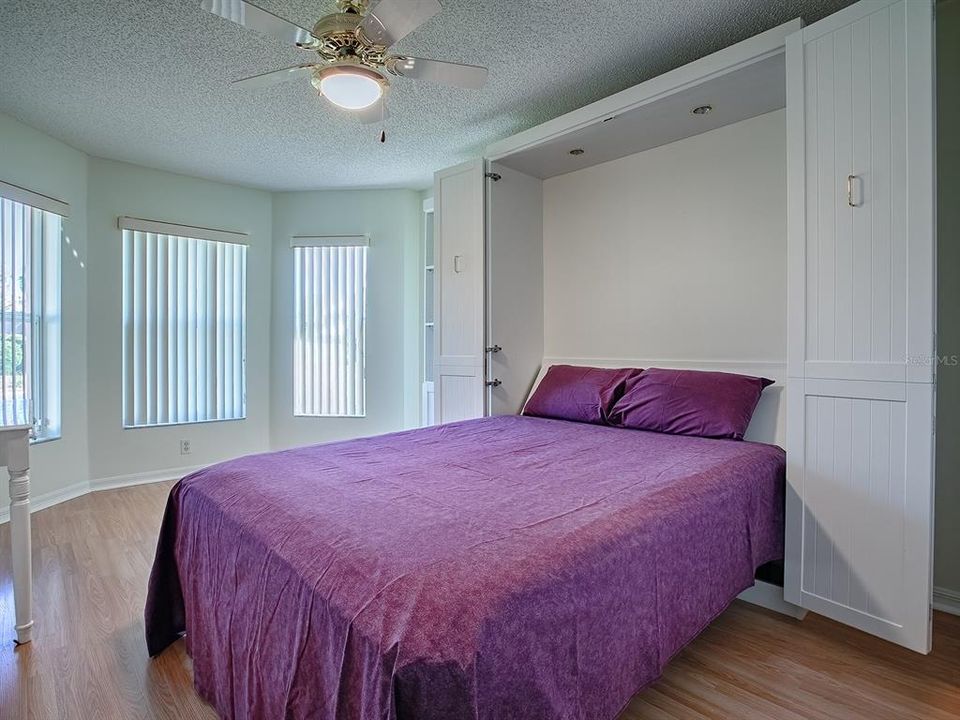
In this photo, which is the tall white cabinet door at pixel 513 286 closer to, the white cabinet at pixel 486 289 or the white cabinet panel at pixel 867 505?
the white cabinet at pixel 486 289

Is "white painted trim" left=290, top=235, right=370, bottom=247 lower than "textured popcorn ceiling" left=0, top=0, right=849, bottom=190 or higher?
lower

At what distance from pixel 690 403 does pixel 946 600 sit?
129 centimetres

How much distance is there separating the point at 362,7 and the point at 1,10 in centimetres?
166

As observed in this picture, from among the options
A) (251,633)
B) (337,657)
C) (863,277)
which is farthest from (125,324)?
(863,277)

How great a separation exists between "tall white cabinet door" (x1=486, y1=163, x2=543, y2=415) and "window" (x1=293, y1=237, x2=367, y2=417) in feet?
6.15

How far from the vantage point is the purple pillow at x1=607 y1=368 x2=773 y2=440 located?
2.32 meters

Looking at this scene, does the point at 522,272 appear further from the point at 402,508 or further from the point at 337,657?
the point at 337,657

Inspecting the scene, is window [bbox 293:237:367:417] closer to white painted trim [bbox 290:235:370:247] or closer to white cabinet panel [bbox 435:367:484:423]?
white painted trim [bbox 290:235:370:247]

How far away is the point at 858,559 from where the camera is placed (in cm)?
182

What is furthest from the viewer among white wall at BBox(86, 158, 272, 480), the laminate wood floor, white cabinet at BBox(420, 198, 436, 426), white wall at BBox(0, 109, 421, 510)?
white cabinet at BBox(420, 198, 436, 426)

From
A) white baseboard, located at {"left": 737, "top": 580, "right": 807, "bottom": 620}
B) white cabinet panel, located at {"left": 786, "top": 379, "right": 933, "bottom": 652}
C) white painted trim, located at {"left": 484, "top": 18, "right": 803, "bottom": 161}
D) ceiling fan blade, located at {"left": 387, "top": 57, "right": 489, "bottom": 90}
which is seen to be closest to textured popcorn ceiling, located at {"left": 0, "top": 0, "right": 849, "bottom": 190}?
white painted trim, located at {"left": 484, "top": 18, "right": 803, "bottom": 161}

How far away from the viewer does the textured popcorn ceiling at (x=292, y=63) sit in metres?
2.12

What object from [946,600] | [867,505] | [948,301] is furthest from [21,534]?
[948,301]

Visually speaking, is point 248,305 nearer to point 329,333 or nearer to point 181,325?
point 181,325
